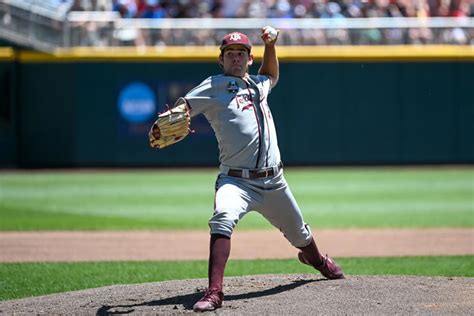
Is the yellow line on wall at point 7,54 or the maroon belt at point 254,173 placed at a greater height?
the yellow line on wall at point 7,54

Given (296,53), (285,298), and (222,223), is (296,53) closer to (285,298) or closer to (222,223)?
(285,298)

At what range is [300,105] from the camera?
21.7 metres

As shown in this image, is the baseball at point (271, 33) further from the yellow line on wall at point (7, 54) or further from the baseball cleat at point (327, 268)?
the yellow line on wall at point (7, 54)

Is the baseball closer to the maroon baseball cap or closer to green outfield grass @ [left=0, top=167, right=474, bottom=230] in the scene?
the maroon baseball cap

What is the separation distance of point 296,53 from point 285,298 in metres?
15.6

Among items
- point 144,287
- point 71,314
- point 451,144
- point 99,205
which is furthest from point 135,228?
point 451,144

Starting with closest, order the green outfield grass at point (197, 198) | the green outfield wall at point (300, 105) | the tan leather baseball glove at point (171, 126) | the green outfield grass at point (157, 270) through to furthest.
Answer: the tan leather baseball glove at point (171, 126) → the green outfield grass at point (157, 270) → the green outfield grass at point (197, 198) → the green outfield wall at point (300, 105)

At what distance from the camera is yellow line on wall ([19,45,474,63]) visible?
21.4m

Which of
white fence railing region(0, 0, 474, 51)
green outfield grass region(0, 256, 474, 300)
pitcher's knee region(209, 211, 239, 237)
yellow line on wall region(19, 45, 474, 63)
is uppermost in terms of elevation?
white fence railing region(0, 0, 474, 51)

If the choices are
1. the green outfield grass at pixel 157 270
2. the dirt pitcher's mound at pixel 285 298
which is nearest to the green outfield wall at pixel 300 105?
the green outfield grass at pixel 157 270

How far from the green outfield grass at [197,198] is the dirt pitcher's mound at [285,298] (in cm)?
559

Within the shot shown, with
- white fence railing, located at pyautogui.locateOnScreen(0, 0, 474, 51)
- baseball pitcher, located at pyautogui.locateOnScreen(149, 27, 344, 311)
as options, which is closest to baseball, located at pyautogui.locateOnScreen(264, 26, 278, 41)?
baseball pitcher, located at pyautogui.locateOnScreen(149, 27, 344, 311)

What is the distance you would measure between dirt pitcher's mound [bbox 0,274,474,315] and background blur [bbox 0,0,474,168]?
573 inches

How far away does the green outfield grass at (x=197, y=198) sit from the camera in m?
13.0
